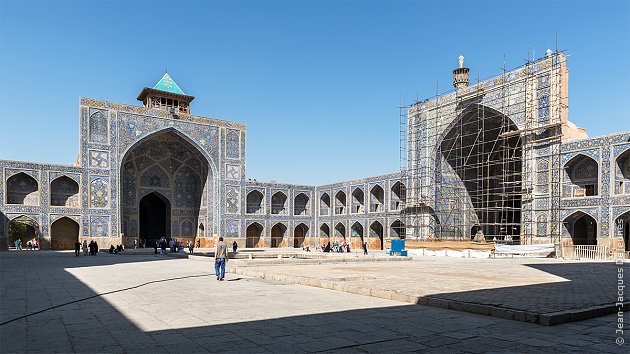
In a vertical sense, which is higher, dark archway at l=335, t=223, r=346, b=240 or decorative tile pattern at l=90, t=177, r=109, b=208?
decorative tile pattern at l=90, t=177, r=109, b=208

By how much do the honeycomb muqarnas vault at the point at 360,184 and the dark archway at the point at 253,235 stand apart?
0.14 meters

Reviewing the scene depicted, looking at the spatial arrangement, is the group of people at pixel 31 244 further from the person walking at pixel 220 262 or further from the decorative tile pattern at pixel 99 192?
the person walking at pixel 220 262

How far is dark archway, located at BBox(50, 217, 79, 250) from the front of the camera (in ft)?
99.3

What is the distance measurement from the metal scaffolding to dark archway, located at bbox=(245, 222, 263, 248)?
12.0m

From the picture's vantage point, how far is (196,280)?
1091 centimetres

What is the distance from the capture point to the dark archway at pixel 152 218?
127 feet

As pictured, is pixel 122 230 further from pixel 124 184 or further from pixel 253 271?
pixel 253 271

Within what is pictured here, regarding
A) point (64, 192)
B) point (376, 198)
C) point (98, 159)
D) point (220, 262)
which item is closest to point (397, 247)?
point (376, 198)

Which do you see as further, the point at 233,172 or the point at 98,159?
the point at 233,172

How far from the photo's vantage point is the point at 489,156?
30156mm

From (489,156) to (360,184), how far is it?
10.2 metres

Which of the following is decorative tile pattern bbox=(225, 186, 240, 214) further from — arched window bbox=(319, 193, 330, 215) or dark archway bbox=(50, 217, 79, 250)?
dark archway bbox=(50, 217, 79, 250)

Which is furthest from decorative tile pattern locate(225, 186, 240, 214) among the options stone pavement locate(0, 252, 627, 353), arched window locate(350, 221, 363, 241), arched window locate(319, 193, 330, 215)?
stone pavement locate(0, 252, 627, 353)

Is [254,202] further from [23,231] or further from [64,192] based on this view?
[23,231]
